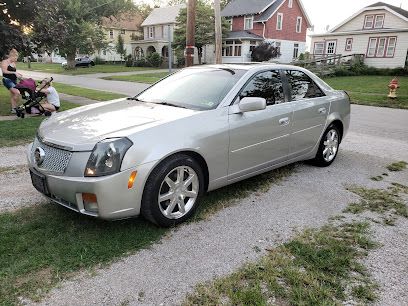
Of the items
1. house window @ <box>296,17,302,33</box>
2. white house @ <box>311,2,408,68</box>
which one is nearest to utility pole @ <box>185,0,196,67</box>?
white house @ <box>311,2,408,68</box>

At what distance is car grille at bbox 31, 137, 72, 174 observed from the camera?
11.1 feet

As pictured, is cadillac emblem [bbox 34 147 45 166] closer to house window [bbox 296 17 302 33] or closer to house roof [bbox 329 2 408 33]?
house roof [bbox 329 2 408 33]

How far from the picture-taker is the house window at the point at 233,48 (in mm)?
39906

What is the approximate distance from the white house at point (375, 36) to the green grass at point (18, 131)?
30.1 meters

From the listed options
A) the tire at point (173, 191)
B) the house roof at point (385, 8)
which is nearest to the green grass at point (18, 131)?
the tire at point (173, 191)

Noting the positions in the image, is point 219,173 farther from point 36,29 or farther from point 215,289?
point 36,29

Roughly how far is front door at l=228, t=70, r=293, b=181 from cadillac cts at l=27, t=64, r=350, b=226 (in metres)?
0.01

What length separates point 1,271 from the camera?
2934mm

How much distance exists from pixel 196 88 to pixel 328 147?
99.9 inches

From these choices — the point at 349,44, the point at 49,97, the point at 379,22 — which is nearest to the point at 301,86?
the point at 49,97

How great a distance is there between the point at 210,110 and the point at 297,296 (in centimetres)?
209

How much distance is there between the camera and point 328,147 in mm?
5926

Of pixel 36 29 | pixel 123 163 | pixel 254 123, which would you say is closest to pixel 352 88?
pixel 36 29

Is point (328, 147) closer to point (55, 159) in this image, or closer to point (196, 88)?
point (196, 88)
